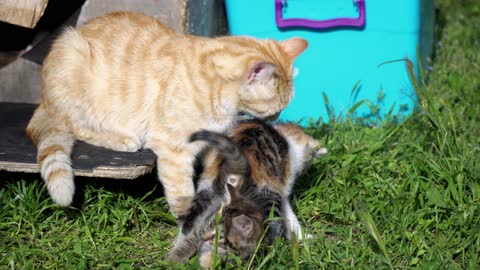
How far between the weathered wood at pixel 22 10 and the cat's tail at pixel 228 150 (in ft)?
4.45

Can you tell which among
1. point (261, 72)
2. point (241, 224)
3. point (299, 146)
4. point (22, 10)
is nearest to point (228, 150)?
point (241, 224)

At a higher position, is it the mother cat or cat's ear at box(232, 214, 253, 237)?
the mother cat

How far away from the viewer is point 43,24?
5.10 m

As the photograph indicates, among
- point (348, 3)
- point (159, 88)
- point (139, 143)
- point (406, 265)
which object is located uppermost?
point (348, 3)

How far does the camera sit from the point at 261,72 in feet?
11.1

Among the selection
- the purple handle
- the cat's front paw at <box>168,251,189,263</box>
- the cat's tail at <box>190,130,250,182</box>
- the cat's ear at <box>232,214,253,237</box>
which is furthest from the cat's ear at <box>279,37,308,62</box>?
the cat's front paw at <box>168,251,189,263</box>

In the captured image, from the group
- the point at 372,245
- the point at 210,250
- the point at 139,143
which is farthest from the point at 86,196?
the point at 372,245

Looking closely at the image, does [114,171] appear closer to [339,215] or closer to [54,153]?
[54,153]

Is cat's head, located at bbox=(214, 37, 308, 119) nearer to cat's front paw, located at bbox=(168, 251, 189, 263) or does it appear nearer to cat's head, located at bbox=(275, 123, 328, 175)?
cat's head, located at bbox=(275, 123, 328, 175)

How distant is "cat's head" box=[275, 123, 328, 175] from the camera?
3552 mm

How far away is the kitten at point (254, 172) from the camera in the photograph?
9.91ft

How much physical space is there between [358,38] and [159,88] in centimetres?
160

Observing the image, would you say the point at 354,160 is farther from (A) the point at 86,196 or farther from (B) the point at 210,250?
(A) the point at 86,196

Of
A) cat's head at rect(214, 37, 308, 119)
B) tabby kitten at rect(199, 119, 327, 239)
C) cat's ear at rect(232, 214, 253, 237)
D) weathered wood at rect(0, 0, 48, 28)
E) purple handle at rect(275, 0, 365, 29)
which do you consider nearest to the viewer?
cat's ear at rect(232, 214, 253, 237)
